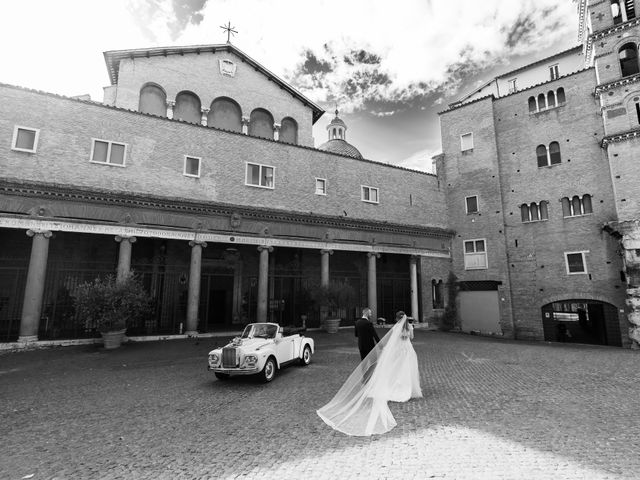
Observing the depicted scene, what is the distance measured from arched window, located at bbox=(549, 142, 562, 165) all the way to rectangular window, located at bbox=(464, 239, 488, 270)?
6.47 m

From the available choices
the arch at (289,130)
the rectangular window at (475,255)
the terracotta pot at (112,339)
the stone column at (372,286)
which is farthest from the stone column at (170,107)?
the rectangular window at (475,255)

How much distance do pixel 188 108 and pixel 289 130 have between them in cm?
698

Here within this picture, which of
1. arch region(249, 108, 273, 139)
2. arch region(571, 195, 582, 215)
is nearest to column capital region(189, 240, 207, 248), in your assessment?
arch region(249, 108, 273, 139)

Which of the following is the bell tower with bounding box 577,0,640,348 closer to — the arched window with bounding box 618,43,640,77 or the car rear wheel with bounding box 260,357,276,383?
the arched window with bounding box 618,43,640,77

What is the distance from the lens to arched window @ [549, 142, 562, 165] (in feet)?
71.6

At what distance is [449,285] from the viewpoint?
24234 millimetres

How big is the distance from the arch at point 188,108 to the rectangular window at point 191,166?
5.99 metres

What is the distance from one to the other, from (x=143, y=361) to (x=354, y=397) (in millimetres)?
8077

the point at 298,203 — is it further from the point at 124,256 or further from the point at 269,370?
the point at 269,370

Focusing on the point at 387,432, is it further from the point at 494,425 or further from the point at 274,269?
the point at 274,269

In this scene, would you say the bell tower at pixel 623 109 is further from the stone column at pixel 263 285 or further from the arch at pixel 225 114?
the arch at pixel 225 114

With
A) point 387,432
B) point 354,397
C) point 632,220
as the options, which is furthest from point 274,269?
point 632,220

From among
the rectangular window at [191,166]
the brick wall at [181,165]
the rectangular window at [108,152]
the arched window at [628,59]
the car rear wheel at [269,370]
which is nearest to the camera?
the car rear wheel at [269,370]

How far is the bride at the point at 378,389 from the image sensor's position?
600cm
